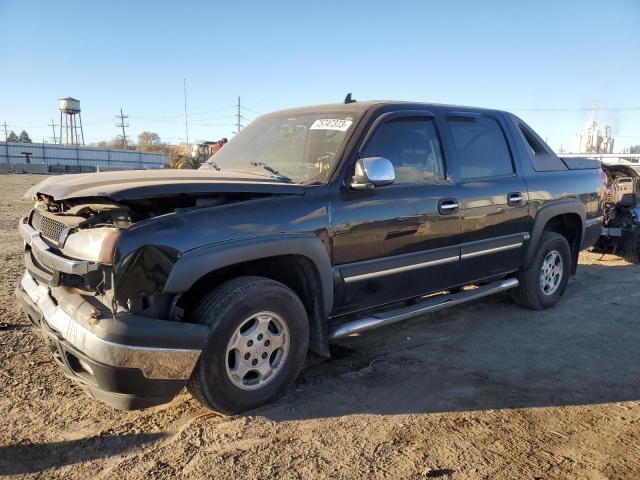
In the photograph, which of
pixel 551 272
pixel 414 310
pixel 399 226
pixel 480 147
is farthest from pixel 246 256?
pixel 551 272

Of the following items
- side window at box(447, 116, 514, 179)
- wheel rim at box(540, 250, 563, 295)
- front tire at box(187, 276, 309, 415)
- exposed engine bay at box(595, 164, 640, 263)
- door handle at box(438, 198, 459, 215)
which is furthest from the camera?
exposed engine bay at box(595, 164, 640, 263)

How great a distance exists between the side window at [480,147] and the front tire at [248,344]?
2074mm

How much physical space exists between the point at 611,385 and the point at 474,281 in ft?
4.32

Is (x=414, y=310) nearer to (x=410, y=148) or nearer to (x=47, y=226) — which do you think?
(x=410, y=148)

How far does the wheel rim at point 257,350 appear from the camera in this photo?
3043 mm

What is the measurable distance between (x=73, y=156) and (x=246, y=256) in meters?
57.1

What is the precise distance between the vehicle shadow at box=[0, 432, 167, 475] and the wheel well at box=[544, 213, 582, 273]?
452 centimetres

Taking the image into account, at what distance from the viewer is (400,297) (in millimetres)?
3908

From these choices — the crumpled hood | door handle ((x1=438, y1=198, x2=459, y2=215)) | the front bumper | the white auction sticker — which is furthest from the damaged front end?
door handle ((x1=438, y1=198, x2=459, y2=215))

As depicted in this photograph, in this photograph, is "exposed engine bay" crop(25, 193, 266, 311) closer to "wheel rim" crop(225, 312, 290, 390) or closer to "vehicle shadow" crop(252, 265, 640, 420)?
"wheel rim" crop(225, 312, 290, 390)

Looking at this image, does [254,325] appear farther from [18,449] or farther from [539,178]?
[539,178]

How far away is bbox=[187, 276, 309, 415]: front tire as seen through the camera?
2885 mm

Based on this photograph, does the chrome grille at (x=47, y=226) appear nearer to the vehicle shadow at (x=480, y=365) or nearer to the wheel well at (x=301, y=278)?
the wheel well at (x=301, y=278)

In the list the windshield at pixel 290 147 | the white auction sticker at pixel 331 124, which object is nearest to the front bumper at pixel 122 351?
the windshield at pixel 290 147
